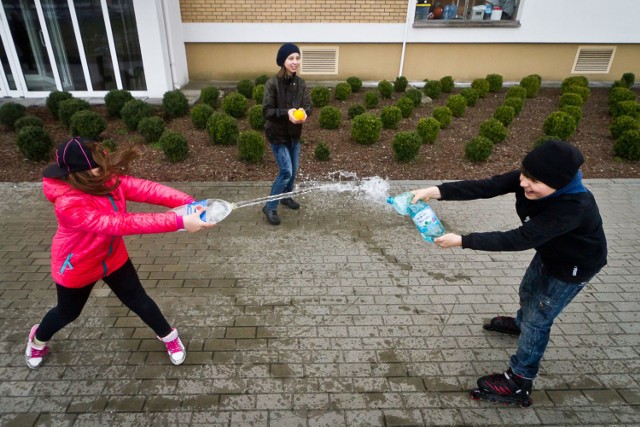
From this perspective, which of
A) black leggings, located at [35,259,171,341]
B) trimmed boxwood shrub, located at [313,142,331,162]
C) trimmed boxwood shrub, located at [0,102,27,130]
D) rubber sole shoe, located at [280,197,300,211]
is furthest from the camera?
trimmed boxwood shrub, located at [0,102,27,130]

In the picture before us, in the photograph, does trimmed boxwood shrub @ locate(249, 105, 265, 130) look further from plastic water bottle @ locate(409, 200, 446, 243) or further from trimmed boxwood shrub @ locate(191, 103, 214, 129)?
plastic water bottle @ locate(409, 200, 446, 243)

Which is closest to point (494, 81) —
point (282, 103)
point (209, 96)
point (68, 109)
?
point (209, 96)

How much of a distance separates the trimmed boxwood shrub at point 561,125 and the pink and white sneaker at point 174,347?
7638 mm

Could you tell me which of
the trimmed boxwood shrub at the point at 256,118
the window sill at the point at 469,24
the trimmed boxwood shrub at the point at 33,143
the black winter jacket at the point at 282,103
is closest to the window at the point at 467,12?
the window sill at the point at 469,24

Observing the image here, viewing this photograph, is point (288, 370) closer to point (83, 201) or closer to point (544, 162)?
point (83, 201)

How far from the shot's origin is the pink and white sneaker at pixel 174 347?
323cm

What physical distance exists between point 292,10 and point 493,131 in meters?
6.27

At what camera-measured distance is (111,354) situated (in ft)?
11.0

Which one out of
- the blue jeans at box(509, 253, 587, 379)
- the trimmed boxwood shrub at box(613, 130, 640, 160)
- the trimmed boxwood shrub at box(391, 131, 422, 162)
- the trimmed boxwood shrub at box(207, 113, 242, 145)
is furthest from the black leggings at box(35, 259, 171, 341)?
the trimmed boxwood shrub at box(613, 130, 640, 160)

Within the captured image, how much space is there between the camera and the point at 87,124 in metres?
7.33

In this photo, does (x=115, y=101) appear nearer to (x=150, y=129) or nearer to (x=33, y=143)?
(x=150, y=129)

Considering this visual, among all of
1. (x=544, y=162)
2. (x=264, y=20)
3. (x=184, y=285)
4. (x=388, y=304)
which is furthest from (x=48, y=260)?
(x=264, y=20)

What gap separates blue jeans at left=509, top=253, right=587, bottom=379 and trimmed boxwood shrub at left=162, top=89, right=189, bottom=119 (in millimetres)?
7601

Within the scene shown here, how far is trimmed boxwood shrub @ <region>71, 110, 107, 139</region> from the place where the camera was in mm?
7320
